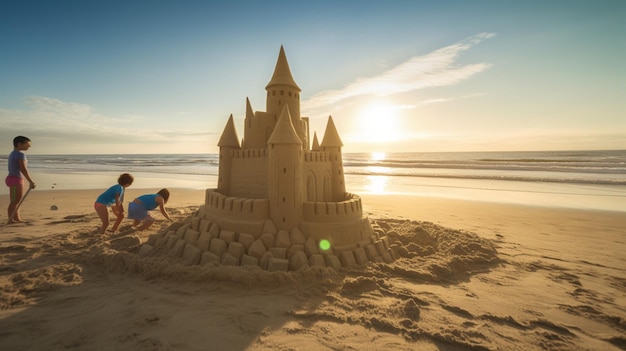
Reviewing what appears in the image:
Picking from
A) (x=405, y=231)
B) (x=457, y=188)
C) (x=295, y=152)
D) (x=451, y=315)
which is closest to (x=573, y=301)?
(x=451, y=315)

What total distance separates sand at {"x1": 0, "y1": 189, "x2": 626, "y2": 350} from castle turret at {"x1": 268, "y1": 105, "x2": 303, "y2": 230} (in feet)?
4.27

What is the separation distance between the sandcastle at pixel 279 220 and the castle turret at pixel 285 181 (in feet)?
0.07

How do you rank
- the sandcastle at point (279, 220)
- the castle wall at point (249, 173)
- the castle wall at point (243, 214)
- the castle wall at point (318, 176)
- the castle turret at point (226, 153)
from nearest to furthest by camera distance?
1. the sandcastle at point (279, 220)
2. the castle wall at point (243, 214)
3. the castle wall at point (249, 173)
4. the castle wall at point (318, 176)
5. the castle turret at point (226, 153)

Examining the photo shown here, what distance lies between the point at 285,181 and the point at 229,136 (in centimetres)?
275

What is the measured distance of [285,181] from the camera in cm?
589

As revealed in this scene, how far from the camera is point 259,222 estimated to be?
19.2 ft

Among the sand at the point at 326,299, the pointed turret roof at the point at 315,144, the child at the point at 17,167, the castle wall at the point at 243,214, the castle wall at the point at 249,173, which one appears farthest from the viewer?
the pointed turret roof at the point at 315,144

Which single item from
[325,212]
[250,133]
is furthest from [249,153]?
[325,212]

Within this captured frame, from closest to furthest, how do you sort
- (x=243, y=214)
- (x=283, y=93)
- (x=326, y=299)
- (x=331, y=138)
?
(x=326, y=299), (x=243, y=214), (x=283, y=93), (x=331, y=138)

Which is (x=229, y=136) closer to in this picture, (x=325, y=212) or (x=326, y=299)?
(x=325, y=212)

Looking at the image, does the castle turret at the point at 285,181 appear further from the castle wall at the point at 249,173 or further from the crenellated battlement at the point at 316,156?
the crenellated battlement at the point at 316,156

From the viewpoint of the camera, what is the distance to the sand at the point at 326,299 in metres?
3.51

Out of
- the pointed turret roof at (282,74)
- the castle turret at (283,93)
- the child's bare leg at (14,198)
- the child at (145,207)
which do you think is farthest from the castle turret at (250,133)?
the child's bare leg at (14,198)

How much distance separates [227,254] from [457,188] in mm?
17219
